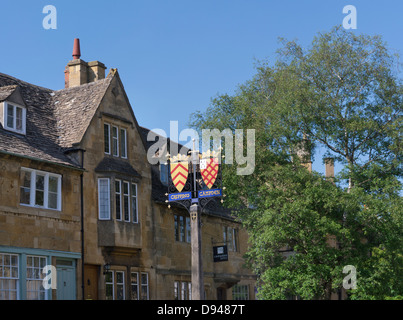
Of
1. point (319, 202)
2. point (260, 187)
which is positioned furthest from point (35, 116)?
point (319, 202)

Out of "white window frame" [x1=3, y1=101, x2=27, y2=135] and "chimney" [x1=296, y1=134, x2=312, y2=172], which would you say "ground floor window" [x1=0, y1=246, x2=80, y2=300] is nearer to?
"white window frame" [x1=3, y1=101, x2=27, y2=135]

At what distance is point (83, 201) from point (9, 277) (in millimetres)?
4900

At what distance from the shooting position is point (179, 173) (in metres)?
23.7

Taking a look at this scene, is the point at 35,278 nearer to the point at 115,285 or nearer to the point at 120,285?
the point at 115,285

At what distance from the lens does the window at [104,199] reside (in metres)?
28.4

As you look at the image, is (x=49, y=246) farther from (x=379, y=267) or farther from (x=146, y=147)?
(x=379, y=267)

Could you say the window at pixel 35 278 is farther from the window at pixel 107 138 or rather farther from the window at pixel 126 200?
the window at pixel 107 138

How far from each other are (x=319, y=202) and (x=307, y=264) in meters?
2.99

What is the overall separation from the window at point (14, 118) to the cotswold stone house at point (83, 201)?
0.04 metres

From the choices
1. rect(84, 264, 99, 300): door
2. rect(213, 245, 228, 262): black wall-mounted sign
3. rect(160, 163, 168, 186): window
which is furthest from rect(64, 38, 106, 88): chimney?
rect(213, 245, 228, 262): black wall-mounted sign

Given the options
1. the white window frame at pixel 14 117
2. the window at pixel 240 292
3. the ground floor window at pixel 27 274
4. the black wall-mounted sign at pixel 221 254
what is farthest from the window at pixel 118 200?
the window at pixel 240 292

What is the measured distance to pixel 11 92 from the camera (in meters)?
26.4

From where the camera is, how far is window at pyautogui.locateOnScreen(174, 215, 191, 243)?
112 ft

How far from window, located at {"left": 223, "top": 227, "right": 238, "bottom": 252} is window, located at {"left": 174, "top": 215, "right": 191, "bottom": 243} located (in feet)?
14.6
